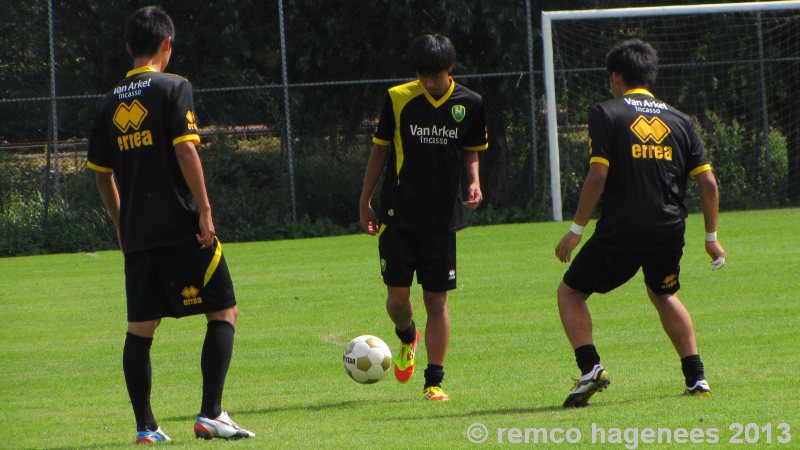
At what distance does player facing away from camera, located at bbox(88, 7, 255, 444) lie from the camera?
5.73 meters

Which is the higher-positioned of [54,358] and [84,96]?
[84,96]

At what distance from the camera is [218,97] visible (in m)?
20.3

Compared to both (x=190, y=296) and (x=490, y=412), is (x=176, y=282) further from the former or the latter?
(x=490, y=412)

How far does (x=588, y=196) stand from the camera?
20.7 ft

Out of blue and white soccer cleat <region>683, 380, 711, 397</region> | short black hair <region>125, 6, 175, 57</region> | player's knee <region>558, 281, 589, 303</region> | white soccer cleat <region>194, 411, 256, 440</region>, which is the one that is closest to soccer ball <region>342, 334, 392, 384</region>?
player's knee <region>558, 281, 589, 303</region>

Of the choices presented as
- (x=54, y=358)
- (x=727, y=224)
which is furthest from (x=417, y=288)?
(x=727, y=224)

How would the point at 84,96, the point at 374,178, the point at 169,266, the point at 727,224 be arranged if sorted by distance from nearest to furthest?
1. the point at 169,266
2. the point at 374,178
3. the point at 727,224
4. the point at 84,96

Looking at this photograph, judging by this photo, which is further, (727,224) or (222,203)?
(222,203)

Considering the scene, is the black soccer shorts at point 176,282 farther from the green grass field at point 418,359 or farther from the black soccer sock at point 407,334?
the black soccer sock at point 407,334

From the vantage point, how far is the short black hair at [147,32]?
582cm

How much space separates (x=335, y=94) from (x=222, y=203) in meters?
2.67

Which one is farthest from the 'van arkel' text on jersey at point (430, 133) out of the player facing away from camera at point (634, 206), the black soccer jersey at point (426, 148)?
the player facing away from camera at point (634, 206)

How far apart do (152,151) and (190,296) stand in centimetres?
70

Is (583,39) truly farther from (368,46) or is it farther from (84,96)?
(84,96)
